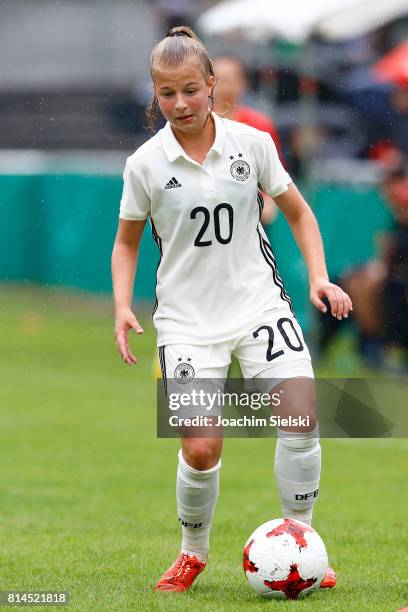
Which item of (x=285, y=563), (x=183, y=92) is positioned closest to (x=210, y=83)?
(x=183, y=92)

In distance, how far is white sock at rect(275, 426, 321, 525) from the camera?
4992 millimetres

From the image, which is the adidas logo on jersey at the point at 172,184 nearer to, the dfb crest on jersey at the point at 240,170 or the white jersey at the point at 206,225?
the white jersey at the point at 206,225

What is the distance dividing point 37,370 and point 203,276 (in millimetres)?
6762

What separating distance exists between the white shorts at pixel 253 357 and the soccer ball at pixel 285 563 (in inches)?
21.9

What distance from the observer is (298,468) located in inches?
197

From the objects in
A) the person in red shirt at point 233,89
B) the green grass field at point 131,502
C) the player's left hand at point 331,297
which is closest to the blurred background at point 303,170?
the person in red shirt at point 233,89

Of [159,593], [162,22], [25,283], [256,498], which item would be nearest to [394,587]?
[159,593]

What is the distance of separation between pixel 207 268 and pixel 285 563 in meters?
1.11

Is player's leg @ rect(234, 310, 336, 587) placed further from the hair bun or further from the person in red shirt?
the person in red shirt

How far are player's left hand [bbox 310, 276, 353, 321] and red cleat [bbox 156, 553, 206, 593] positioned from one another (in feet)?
3.56

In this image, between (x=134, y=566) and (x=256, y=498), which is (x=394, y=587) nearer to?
(x=134, y=566)

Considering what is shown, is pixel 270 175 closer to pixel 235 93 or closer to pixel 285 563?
pixel 285 563

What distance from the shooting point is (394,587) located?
505cm

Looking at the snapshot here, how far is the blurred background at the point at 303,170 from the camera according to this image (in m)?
10.4
